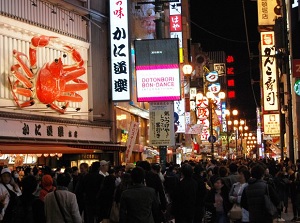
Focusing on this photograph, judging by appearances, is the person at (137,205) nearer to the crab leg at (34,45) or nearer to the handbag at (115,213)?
the handbag at (115,213)

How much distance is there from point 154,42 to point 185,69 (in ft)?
74.6

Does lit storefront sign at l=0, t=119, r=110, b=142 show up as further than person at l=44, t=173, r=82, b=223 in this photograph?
Yes

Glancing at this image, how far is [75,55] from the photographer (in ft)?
103

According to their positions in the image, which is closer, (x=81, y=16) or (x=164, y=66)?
(x=164, y=66)

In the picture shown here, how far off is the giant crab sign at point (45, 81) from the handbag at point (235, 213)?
15709 mm

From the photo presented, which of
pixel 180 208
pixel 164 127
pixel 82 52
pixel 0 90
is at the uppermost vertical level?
pixel 82 52

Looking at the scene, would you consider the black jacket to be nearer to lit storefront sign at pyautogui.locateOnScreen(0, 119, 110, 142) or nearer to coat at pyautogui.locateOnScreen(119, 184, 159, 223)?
coat at pyautogui.locateOnScreen(119, 184, 159, 223)

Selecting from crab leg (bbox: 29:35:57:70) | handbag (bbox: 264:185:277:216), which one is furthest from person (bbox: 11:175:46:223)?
crab leg (bbox: 29:35:57:70)

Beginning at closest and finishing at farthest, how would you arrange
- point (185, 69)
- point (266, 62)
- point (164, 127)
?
point (164, 127)
point (185, 69)
point (266, 62)

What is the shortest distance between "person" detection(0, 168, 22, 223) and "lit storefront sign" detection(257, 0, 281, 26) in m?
41.1

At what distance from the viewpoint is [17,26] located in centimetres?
2669

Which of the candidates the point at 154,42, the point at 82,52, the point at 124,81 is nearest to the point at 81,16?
the point at 82,52

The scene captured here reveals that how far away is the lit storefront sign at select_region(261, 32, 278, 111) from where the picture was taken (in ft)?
164

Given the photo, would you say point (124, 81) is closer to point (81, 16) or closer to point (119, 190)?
point (81, 16)
